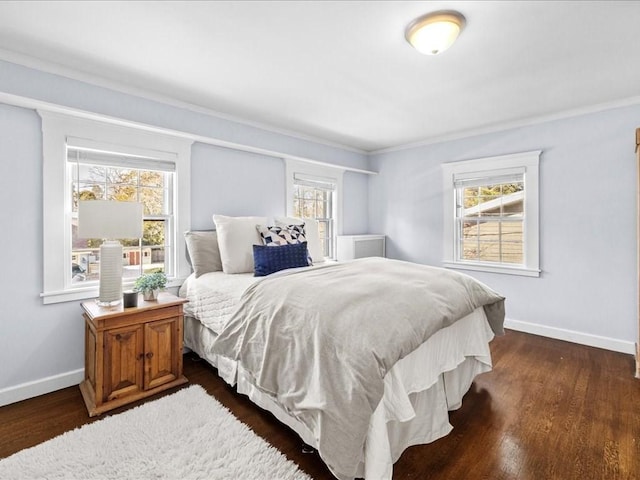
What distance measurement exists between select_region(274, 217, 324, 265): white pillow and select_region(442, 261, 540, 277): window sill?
1.93 metres

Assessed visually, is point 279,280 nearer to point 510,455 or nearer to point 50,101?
point 510,455

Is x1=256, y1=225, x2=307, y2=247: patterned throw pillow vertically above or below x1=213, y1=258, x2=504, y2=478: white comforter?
above

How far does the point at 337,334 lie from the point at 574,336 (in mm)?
3297

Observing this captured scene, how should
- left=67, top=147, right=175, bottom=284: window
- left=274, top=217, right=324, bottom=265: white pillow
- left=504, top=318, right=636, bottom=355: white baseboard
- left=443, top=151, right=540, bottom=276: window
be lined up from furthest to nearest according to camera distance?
left=443, top=151, right=540, bottom=276: window
left=274, top=217, right=324, bottom=265: white pillow
left=504, top=318, right=636, bottom=355: white baseboard
left=67, top=147, right=175, bottom=284: window

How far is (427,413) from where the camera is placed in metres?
1.78

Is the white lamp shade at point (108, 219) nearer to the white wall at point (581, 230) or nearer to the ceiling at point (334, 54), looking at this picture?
the ceiling at point (334, 54)

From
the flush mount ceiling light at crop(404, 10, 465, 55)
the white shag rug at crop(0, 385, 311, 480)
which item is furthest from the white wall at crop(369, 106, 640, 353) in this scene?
the white shag rug at crop(0, 385, 311, 480)

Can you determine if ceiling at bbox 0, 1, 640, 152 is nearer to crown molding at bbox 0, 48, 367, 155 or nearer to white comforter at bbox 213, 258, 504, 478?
crown molding at bbox 0, 48, 367, 155

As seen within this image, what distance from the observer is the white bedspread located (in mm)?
2266

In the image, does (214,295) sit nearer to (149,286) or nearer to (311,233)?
(149,286)

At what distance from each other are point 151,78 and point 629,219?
14.8 feet

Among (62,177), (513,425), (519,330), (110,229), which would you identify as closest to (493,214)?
(519,330)

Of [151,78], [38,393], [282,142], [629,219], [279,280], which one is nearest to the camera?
[279,280]

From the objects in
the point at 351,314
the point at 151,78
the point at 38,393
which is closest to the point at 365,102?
the point at 151,78
